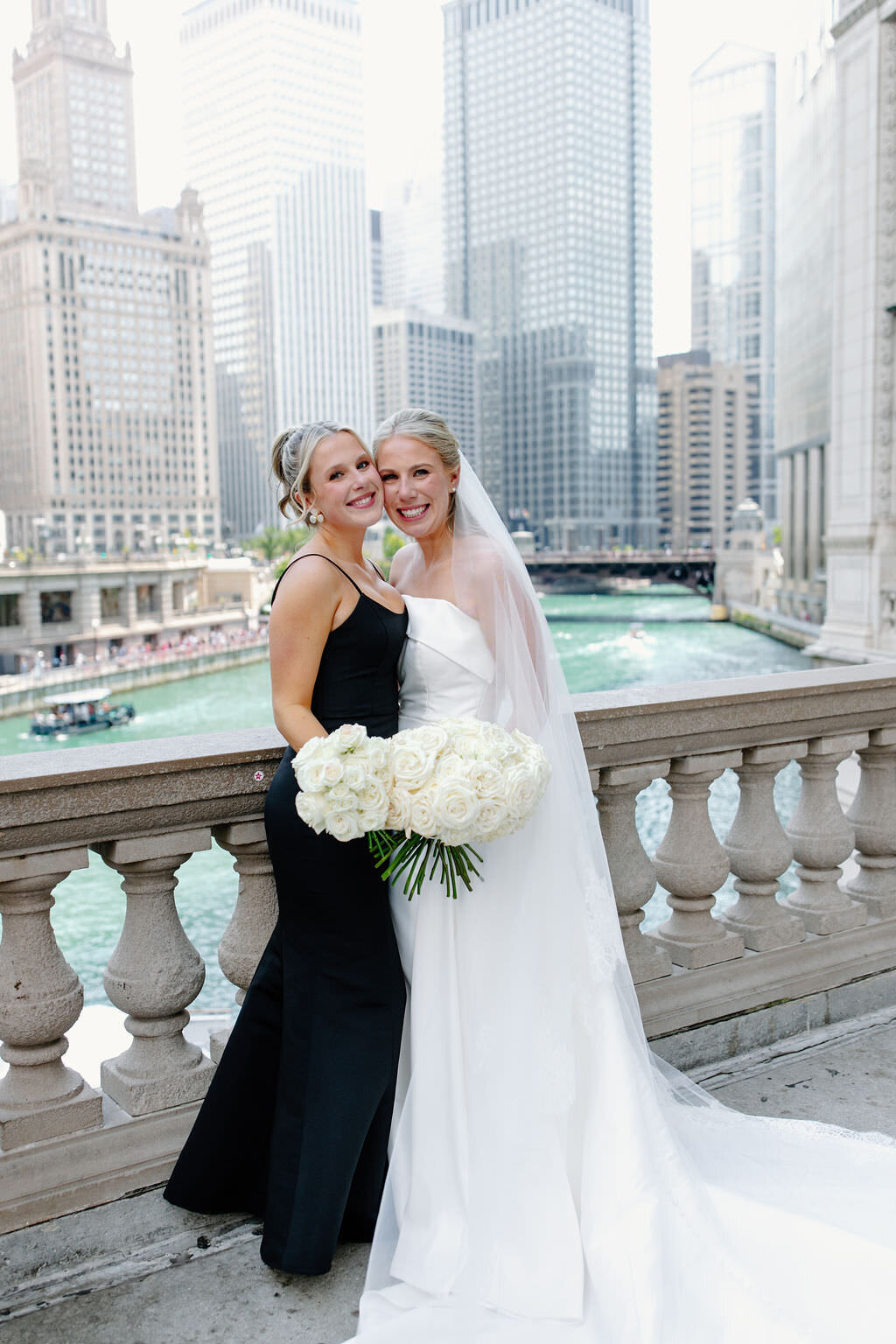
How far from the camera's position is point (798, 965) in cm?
361

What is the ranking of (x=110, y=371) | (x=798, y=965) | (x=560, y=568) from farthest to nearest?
1. (x=110, y=371)
2. (x=560, y=568)
3. (x=798, y=965)

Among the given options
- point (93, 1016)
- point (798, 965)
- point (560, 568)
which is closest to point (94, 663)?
point (560, 568)

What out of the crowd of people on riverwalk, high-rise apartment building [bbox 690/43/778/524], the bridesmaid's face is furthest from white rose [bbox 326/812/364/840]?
high-rise apartment building [bbox 690/43/778/524]

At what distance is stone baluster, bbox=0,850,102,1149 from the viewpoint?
2404 mm

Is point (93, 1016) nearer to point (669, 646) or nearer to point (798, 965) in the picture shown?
point (798, 965)

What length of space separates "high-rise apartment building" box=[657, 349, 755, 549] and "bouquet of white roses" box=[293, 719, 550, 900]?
479 feet

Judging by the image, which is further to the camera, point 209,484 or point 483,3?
point 483,3

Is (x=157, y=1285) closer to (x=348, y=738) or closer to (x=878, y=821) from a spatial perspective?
(x=348, y=738)

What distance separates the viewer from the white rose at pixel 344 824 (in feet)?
7.30

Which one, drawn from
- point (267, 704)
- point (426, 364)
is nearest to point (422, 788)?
point (267, 704)

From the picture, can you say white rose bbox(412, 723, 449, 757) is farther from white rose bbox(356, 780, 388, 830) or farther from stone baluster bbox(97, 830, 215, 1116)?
stone baluster bbox(97, 830, 215, 1116)

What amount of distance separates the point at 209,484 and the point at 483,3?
87.6 meters

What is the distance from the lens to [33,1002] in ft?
7.92

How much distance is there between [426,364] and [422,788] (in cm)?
14911
